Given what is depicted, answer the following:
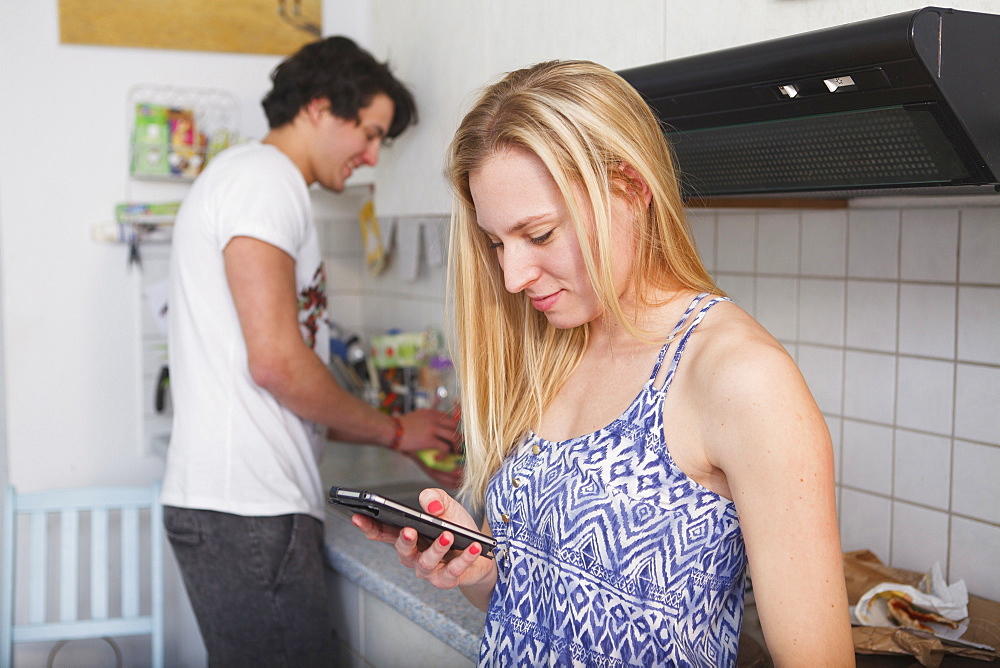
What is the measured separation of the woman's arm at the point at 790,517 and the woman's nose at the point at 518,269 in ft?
0.89

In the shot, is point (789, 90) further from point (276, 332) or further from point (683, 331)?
point (276, 332)

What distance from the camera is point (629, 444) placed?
3.20 ft

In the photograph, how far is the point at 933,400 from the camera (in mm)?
1448

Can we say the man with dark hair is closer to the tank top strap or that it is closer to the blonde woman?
the blonde woman

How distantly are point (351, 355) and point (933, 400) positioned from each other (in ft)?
6.44

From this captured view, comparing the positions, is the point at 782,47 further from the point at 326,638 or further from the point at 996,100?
the point at 326,638

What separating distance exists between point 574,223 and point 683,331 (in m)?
0.16

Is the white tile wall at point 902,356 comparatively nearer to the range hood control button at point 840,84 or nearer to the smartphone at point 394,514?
the range hood control button at point 840,84

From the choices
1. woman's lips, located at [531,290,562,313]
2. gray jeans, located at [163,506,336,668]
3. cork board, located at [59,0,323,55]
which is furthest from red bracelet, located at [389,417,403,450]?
cork board, located at [59,0,323,55]

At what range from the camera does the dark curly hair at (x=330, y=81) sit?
193cm

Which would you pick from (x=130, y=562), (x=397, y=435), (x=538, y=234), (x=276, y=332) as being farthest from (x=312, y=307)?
(x=538, y=234)

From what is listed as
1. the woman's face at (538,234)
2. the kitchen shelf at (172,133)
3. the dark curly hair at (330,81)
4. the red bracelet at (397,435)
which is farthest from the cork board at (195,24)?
the woman's face at (538,234)

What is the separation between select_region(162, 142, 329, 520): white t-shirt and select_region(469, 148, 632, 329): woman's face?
2.61 ft

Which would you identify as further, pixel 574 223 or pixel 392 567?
pixel 392 567
